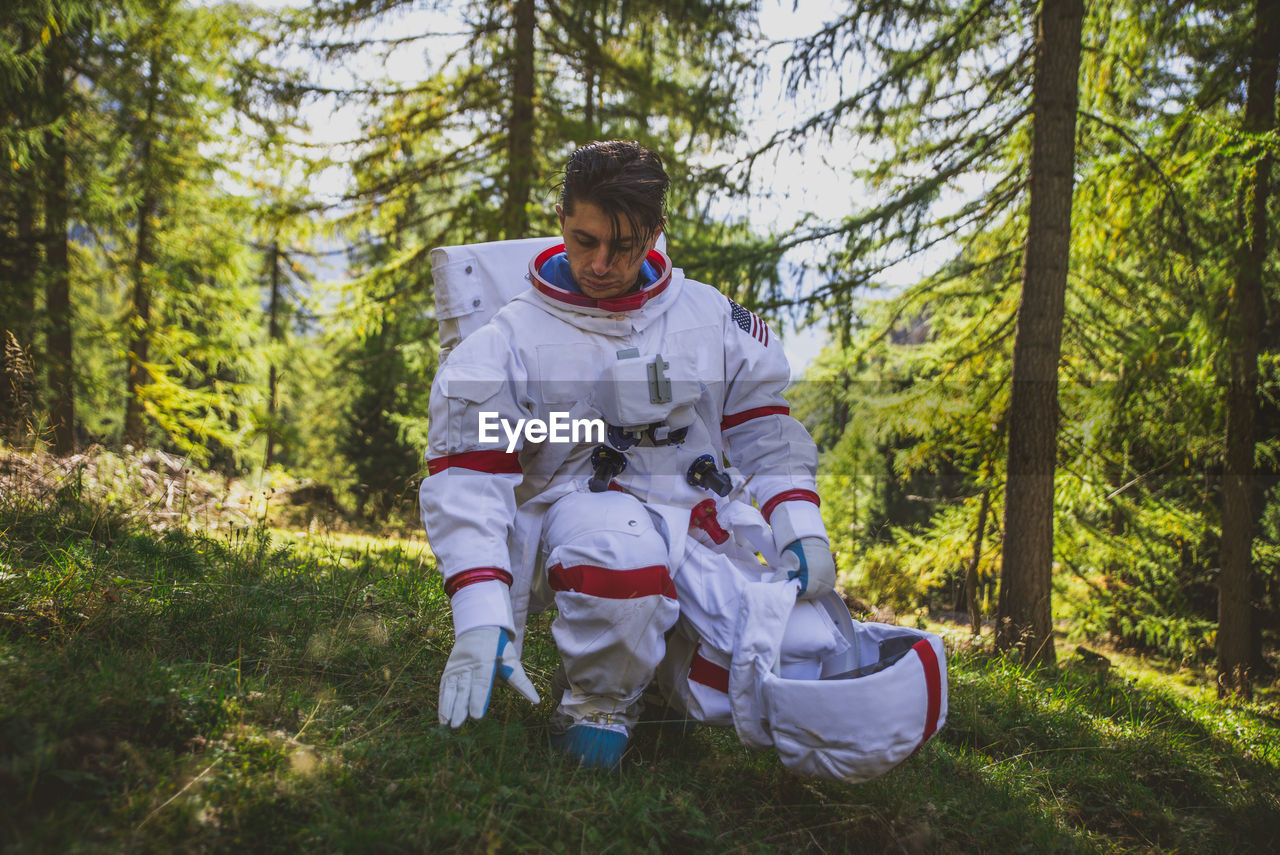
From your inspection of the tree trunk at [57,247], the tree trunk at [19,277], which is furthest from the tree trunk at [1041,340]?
the tree trunk at [57,247]

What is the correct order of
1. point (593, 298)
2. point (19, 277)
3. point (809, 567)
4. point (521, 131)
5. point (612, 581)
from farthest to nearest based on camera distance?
point (521, 131) → point (19, 277) → point (593, 298) → point (809, 567) → point (612, 581)

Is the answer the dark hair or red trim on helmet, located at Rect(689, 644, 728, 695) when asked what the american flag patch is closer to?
the dark hair

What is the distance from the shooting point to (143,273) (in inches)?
422

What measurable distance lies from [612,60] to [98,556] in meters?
8.04

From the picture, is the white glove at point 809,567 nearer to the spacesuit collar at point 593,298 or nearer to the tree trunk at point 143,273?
the spacesuit collar at point 593,298

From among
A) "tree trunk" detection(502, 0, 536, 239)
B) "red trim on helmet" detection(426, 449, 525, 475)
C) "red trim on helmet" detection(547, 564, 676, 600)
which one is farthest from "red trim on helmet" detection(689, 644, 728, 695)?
"tree trunk" detection(502, 0, 536, 239)

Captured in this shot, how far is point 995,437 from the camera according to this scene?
636cm

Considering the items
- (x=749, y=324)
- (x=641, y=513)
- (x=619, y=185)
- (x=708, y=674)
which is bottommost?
(x=708, y=674)

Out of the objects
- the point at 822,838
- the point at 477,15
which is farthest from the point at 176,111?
the point at 822,838

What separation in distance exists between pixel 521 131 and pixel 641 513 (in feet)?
23.9

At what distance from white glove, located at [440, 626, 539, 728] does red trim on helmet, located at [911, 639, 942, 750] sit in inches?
42.2

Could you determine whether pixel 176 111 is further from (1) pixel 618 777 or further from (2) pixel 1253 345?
(2) pixel 1253 345

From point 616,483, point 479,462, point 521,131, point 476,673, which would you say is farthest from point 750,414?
point 521,131

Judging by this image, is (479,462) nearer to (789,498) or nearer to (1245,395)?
(789,498)
